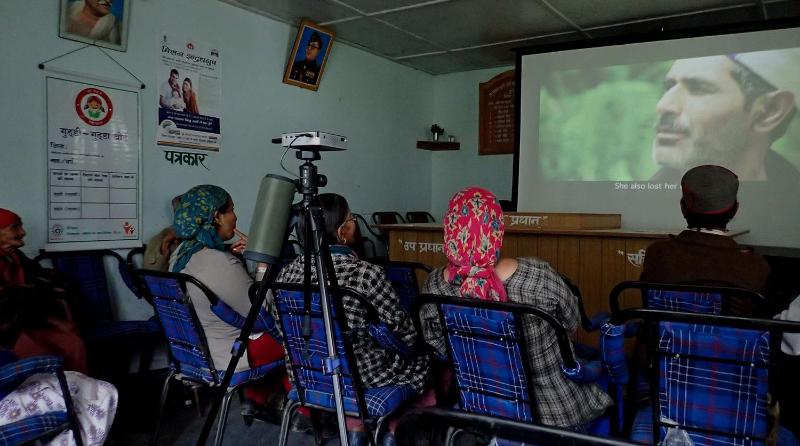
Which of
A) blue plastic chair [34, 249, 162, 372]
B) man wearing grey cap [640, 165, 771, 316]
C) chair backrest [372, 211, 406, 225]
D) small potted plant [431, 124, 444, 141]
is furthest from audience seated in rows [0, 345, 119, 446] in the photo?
small potted plant [431, 124, 444, 141]

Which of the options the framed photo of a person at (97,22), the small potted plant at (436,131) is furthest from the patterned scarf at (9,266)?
the small potted plant at (436,131)

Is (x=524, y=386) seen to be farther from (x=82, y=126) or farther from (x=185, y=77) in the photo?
(x=185, y=77)

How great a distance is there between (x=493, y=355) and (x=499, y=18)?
12.1 ft

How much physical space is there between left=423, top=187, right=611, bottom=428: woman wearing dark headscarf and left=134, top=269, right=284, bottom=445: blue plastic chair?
0.75 meters

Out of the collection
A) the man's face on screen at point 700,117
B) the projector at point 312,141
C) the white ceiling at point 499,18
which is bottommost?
the projector at point 312,141

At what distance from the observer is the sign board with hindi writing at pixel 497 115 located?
5992mm

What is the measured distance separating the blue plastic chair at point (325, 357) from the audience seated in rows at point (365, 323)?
0.04 meters

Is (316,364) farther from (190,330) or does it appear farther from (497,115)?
(497,115)

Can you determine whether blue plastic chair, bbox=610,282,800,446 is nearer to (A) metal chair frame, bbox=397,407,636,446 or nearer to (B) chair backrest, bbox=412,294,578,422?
(B) chair backrest, bbox=412,294,578,422

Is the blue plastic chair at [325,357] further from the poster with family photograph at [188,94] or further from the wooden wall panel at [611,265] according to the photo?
the poster with family photograph at [188,94]

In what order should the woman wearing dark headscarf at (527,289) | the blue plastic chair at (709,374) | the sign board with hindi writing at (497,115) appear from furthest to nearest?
the sign board with hindi writing at (497,115), the woman wearing dark headscarf at (527,289), the blue plastic chair at (709,374)

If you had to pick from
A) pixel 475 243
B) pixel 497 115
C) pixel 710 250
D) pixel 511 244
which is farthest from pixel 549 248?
pixel 497 115

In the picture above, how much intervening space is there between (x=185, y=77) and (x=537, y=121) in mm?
2916

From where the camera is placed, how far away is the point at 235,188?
4219 mm
